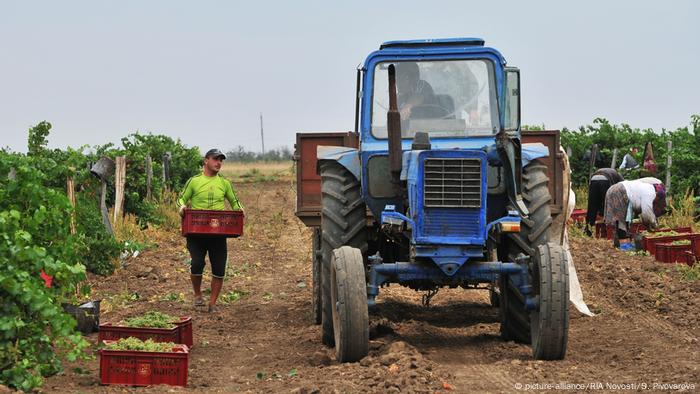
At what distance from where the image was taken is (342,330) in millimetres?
8695

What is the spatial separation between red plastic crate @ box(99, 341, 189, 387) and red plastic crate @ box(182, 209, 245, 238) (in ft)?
13.0

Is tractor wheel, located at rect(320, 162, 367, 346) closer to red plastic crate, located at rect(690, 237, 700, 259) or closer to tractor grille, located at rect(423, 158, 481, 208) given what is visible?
tractor grille, located at rect(423, 158, 481, 208)

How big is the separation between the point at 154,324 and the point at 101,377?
1.53 m

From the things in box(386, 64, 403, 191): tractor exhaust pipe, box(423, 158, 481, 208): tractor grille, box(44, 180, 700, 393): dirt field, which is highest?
box(386, 64, 403, 191): tractor exhaust pipe

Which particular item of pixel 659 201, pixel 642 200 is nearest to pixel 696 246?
pixel 642 200

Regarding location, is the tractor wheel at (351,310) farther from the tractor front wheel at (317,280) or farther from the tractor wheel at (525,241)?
the tractor front wheel at (317,280)

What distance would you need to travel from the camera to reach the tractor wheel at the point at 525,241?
973 centimetres

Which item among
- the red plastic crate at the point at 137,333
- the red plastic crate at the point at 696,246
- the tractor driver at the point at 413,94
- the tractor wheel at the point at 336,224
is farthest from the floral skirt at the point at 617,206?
the red plastic crate at the point at 137,333

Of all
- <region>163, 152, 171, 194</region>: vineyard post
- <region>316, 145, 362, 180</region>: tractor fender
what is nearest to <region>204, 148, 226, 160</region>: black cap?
<region>316, 145, 362, 180</region>: tractor fender

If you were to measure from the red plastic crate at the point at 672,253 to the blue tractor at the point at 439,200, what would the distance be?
19.3 ft

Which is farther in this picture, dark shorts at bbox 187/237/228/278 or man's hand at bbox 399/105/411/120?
dark shorts at bbox 187/237/228/278

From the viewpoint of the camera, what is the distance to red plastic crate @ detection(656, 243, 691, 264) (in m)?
15.6

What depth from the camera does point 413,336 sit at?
1066cm

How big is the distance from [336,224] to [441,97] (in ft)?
5.36
